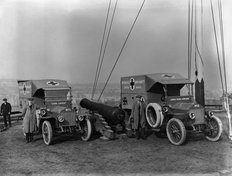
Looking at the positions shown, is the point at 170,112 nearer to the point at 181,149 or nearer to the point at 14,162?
the point at 181,149

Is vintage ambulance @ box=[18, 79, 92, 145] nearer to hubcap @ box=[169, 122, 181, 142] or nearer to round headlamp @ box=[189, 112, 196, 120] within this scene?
hubcap @ box=[169, 122, 181, 142]

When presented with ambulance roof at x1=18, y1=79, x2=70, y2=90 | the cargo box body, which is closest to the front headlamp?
the cargo box body

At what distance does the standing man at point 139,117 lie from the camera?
981 cm

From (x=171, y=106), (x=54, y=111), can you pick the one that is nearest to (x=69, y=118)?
(x=54, y=111)

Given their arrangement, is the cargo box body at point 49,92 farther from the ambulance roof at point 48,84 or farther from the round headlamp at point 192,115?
the round headlamp at point 192,115

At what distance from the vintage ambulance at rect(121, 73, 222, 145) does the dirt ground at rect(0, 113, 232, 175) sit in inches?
15.2

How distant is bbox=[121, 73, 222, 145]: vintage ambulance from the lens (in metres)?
8.96

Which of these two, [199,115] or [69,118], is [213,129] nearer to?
[199,115]

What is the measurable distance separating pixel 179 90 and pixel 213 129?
6.02 feet

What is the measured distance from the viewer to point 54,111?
9945 millimetres

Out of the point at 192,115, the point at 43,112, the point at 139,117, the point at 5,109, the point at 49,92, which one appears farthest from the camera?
the point at 5,109

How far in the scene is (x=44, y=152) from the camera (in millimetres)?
8062

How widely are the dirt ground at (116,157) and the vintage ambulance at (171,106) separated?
0.39 metres

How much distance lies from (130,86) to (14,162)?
521 centimetres
